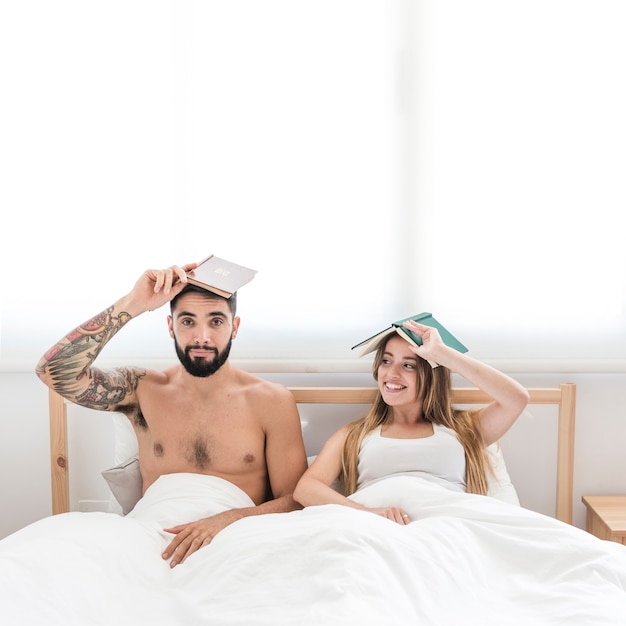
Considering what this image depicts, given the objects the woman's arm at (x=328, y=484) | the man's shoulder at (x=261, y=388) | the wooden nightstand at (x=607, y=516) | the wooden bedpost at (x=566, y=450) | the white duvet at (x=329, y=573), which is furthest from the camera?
the wooden bedpost at (x=566, y=450)

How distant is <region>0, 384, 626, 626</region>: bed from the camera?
1.25 metres

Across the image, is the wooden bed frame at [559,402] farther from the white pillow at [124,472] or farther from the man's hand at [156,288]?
the man's hand at [156,288]

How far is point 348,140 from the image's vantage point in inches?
89.8

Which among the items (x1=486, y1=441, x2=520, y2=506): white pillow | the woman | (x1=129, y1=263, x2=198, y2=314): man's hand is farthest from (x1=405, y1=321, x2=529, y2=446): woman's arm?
(x1=129, y1=263, x2=198, y2=314): man's hand

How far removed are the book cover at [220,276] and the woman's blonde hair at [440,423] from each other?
0.46 m

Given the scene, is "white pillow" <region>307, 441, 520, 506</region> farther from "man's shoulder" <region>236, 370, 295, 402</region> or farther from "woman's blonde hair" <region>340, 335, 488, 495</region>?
"man's shoulder" <region>236, 370, 295, 402</region>

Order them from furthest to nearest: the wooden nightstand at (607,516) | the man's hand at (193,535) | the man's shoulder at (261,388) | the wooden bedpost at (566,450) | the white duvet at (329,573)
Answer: the wooden bedpost at (566,450)
the man's shoulder at (261,388)
the wooden nightstand at (607,516)
the man's hand at (193,535)
the white duvet at (329,573)

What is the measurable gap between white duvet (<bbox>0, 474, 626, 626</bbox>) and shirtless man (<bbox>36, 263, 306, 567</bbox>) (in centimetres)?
36

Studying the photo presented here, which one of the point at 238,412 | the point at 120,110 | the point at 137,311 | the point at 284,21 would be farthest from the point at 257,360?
the point at 284,21

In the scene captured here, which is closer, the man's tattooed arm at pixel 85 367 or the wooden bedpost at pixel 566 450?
the man's tattooed arm at pixel 85 367

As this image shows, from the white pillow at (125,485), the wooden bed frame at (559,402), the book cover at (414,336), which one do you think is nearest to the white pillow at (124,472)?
the white pillow at (125,485)

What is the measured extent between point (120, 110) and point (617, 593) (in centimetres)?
194

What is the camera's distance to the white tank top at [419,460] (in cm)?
194

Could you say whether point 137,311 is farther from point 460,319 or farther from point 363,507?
point 460,319
